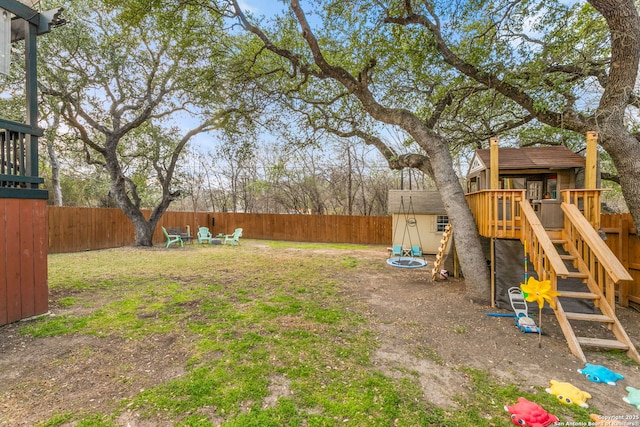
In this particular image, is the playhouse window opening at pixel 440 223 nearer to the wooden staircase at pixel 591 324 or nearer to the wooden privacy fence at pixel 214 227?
the wooden privacy fence at pixel 214 227

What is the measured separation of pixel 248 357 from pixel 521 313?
3773 millimetres

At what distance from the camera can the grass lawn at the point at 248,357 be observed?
206cm

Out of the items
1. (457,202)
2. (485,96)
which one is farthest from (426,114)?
(457,202)

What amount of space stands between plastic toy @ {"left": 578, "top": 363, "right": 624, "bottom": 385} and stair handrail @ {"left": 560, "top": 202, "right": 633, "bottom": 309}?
95cm

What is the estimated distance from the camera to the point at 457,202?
17.1ft

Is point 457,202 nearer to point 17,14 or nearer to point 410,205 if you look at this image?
point 410,205

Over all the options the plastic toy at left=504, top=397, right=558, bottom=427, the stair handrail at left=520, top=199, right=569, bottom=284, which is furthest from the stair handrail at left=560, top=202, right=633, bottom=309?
the plastic toy at left=504, top=397, right=558, bottom=427

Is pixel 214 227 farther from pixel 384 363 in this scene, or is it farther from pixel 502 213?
pixel 384 363

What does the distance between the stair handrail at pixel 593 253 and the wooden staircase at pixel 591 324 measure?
2.0 inches

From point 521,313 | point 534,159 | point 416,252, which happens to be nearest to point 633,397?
point 521,313

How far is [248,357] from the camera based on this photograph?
288 cm

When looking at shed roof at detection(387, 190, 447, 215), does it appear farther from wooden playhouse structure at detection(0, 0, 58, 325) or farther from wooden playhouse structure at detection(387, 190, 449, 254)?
wooden playhouse structure at detection(0, 0, 58, 325)

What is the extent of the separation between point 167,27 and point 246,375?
6387 mm

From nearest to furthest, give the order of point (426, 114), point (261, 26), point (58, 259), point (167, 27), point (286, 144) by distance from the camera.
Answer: point (167, 27)
point (261, 26)
point (426, 114)
point (58, 259)
point (286, 144)
